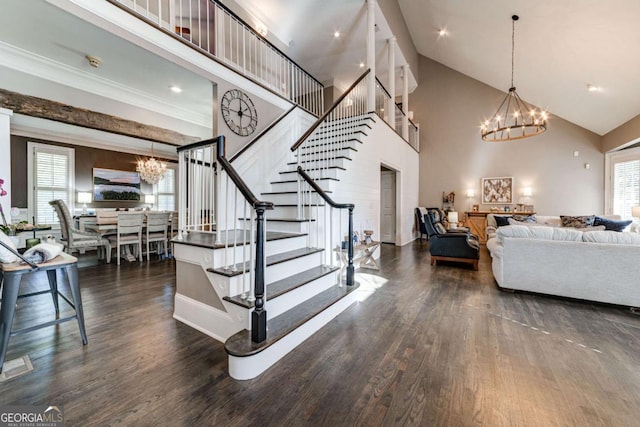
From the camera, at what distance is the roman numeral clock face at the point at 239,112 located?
12.9ft

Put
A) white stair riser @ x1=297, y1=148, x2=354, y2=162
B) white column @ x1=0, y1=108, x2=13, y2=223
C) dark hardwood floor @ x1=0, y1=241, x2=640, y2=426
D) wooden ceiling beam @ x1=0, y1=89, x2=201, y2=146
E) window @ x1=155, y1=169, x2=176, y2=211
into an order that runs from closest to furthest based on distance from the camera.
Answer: dark hardwood floor @ x1=0, y1=241, x2=640, y2=426 < white column @ x1=0, y1=108, x2=13, y2=223 < wooden ceiling beam @ x1=0, y1=89, x2=201, y2=146 < white stair riser @ x1=297, y1=148, x2=354, y2=162 < window @ x1=155, y1=169, x2=176, y2=211

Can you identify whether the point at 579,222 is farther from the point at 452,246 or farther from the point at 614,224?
the point at 452,246

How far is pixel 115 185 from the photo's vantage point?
7039 mm

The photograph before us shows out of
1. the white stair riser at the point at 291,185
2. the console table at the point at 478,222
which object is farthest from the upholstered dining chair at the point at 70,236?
the console table at the point at 478,222

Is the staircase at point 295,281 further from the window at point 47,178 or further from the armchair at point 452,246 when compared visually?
the window at point 47,178

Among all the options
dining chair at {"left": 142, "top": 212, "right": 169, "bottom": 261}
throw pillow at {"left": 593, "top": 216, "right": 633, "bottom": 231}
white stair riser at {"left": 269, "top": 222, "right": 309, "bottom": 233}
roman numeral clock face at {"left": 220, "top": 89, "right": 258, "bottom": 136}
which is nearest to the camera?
white stair riser at {"left": 269, "top": 222, "right": 309, "bottom": 233}

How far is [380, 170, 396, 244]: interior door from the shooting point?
23.6ft

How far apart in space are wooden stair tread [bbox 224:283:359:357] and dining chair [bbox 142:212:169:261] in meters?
4.33

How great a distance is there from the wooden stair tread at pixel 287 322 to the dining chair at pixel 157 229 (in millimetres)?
4332

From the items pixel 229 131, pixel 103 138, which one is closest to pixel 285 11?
pixel 229 131

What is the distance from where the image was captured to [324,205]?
3.63 m

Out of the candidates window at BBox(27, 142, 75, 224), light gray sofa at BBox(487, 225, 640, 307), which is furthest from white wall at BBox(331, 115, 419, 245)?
window at BBox(27, 142, 75, 224)

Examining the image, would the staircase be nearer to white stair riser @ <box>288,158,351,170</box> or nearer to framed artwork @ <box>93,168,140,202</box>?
white stair riser @ <box>288,158,351,170</box>

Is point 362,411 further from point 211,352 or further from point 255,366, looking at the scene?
point 211,352
